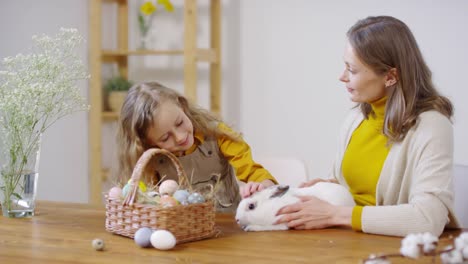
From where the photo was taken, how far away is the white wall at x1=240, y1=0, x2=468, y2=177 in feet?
12.4

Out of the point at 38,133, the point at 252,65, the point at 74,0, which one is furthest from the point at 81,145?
the point at 38,133

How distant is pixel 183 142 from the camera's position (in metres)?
2.25

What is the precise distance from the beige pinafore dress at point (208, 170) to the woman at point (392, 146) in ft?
1.39

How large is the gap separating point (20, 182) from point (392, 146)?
3.63ft

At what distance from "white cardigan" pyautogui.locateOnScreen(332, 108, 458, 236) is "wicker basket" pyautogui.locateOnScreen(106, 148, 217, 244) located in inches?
16.7

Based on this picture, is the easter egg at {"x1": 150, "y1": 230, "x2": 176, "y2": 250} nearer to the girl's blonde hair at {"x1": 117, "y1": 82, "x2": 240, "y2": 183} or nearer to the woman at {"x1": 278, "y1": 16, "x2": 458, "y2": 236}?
the woman at {"x1": 278, "y1": 16, "x2": 458, "y2": 236}

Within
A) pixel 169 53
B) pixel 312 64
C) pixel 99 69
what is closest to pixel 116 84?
pixel 99 69

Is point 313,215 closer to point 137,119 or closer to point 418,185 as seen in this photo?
point 418,185

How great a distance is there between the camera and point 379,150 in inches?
86.1

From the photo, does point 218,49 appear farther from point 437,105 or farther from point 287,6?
point 437,105

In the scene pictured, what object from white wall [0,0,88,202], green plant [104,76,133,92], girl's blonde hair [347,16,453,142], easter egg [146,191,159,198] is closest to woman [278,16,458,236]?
girl's blonde hair [347,16,453,142]

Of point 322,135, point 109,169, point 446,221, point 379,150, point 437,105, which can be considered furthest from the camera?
point 109,169

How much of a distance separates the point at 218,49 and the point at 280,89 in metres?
0.45

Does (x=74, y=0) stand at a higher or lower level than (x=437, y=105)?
higher
